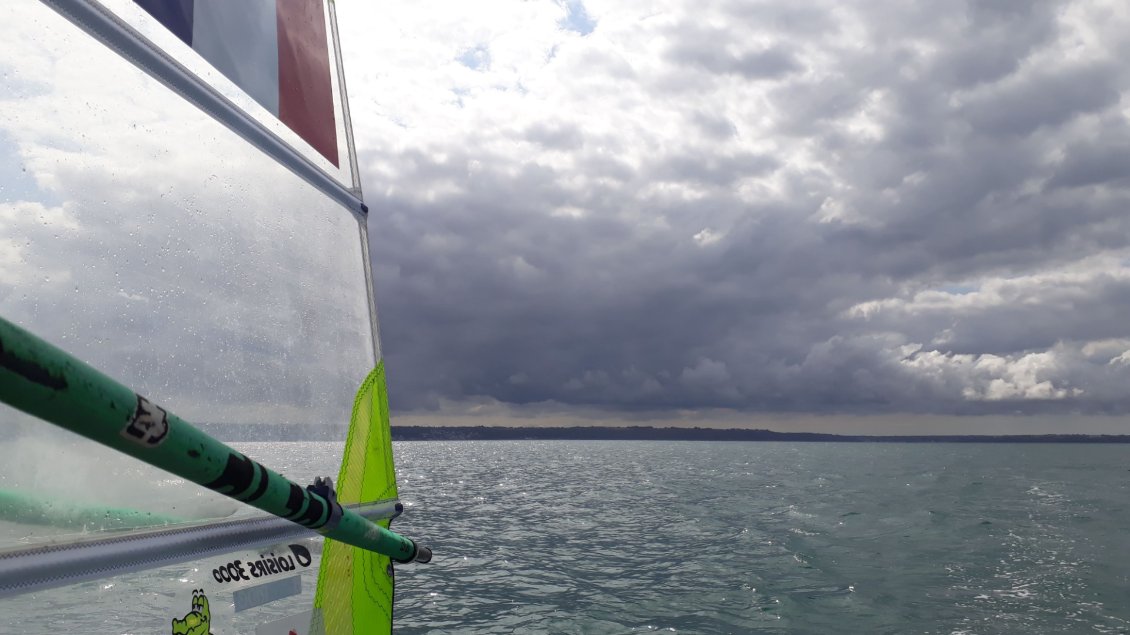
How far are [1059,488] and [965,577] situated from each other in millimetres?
35669

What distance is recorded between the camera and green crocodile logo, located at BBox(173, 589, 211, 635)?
94.7 inches

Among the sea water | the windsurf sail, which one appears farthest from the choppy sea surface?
the windsurf sail

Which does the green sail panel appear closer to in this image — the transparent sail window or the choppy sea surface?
the transparent sail window

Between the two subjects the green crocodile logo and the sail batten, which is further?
the green crocodile logo

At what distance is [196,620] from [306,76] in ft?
9.13

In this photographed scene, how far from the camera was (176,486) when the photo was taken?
2518mm

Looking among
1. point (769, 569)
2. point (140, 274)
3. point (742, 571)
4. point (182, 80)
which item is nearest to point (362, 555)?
point (140, 274)

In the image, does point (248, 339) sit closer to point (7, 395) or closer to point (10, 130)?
point (10, 130)

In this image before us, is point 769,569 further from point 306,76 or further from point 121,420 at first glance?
point 121,420

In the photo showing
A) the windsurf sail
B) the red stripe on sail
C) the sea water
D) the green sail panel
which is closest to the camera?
the windsurf sail

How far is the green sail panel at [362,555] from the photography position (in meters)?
3.34

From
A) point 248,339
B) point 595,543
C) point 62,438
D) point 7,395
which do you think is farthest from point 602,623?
point 7,395

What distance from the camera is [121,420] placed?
140cm

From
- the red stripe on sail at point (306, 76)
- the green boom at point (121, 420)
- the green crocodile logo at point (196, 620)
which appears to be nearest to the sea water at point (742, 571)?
the green crocodile logo at point (196, 620)
